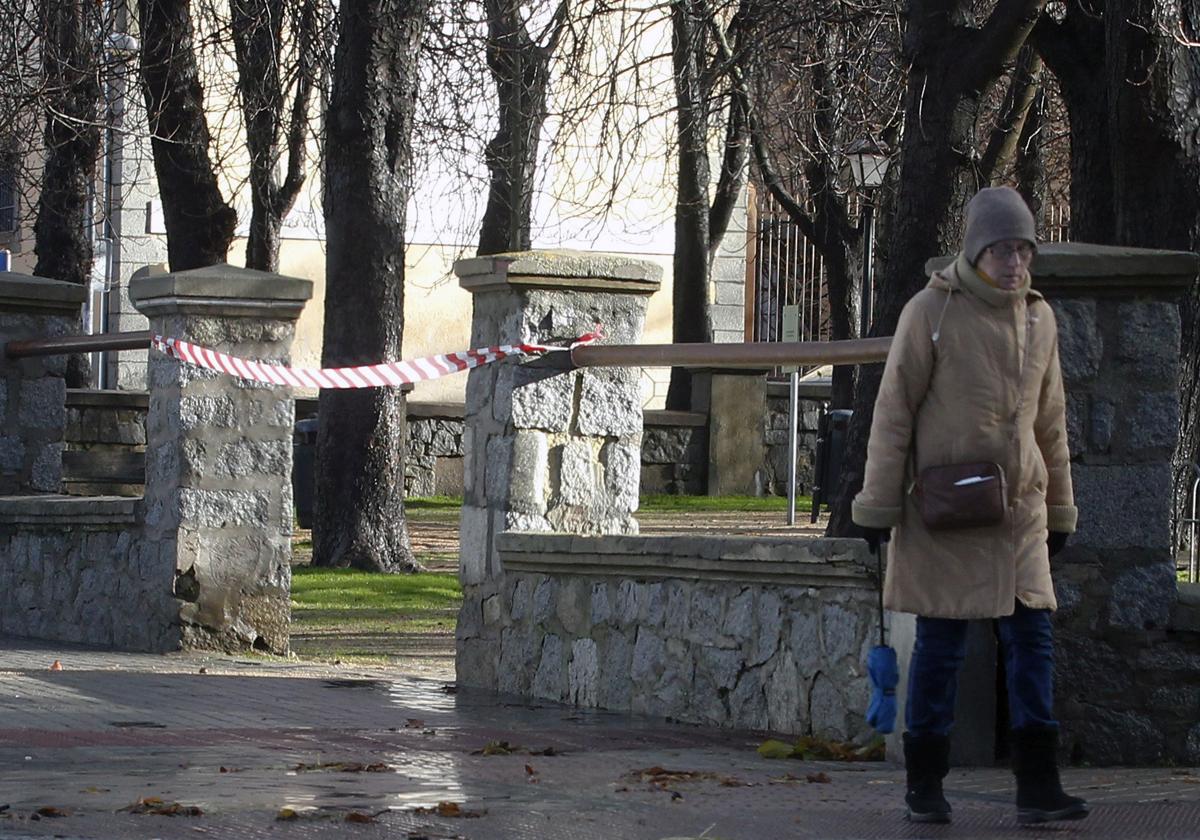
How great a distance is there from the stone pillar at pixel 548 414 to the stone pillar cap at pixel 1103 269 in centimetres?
283

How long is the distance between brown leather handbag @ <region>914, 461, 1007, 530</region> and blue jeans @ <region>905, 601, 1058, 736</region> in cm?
31

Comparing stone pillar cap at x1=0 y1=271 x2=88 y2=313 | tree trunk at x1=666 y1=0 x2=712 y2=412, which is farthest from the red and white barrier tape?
tree trunk at x1=666 y1=0 x2=712 y2=412

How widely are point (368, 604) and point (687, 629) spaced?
531 cm

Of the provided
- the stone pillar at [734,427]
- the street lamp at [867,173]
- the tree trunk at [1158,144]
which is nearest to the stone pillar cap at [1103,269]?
the tree trunk at [1158,144]

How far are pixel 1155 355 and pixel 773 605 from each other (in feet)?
5.65

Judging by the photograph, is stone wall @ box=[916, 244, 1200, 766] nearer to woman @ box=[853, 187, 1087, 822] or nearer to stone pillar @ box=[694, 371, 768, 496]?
woman @ box=[853, 187, 1087, 822]

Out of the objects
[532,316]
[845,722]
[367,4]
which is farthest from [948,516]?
[367,4]

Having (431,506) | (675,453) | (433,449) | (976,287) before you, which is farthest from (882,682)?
(675,453)

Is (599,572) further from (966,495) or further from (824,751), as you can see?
(966,495)

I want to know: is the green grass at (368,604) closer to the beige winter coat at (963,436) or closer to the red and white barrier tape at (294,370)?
the red and white barrier tape at (294,370)

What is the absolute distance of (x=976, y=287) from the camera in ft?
18.6

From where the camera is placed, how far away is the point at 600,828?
538 cm

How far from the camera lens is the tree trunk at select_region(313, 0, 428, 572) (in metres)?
14.0

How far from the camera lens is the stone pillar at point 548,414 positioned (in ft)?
30.2
